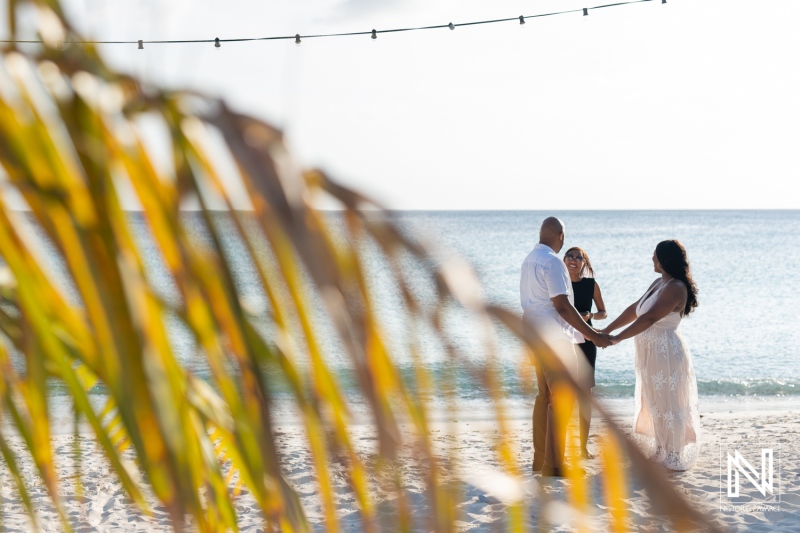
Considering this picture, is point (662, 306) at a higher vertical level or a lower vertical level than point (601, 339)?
higher

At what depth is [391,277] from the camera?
47 centimetres

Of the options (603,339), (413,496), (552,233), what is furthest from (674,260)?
(413,496)

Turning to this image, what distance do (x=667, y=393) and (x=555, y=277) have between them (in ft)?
5.28

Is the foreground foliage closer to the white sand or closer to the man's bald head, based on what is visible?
the white sand

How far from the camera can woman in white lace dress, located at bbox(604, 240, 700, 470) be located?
18.8 ft

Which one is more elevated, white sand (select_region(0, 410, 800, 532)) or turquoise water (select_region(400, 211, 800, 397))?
turquoise water (select_region(400, 211, 800, 397))

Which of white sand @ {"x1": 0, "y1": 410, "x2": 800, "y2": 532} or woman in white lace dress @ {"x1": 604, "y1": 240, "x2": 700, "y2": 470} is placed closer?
white sand @ {"x1": 0, "y1": 410, "x2": 800, "y2": 532}

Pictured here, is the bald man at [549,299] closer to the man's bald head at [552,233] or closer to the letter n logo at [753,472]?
the man's bald head at [552,233]

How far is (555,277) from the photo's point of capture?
527 cm

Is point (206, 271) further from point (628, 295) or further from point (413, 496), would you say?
point (628, 295)

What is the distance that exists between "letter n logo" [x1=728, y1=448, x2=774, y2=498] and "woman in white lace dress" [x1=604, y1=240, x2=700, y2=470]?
17.9 inches

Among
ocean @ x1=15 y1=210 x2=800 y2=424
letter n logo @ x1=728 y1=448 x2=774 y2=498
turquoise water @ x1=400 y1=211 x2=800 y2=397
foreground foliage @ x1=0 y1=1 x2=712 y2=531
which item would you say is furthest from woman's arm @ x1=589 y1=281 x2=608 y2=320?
foreground foliage @ x1=0 y1=1 x2=712 y2=531

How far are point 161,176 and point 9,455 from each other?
0.64 m

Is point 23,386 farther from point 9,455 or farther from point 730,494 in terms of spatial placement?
point 730,494
